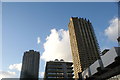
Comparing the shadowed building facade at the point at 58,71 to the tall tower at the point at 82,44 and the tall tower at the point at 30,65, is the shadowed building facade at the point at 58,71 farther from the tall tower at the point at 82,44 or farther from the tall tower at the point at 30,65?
the tall tower at the point at 30,65

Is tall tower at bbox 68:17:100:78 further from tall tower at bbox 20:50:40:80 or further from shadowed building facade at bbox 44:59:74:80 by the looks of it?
tall tower at bbox 20:50:40:80

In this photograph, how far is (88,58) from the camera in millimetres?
114000

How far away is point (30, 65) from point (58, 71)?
60.9 metres

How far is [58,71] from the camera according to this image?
247 feet

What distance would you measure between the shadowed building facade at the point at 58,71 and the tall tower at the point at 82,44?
1164 inches

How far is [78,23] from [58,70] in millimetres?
70410

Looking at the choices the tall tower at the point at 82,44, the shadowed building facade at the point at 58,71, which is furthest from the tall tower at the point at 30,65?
the shadowed building facade at the point at 58,71

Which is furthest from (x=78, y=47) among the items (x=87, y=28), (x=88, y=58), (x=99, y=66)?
(x=99, y=66)

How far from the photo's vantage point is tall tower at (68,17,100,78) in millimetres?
112725

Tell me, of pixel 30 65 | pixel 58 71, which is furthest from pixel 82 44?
pixel 58 71

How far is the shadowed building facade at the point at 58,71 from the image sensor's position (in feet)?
239

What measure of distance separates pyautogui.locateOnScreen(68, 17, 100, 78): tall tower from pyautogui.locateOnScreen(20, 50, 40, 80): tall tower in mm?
33982

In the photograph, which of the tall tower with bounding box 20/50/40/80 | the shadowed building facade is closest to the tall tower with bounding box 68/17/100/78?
the shadowed building facade

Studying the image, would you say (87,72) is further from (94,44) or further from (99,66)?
(94,44)
